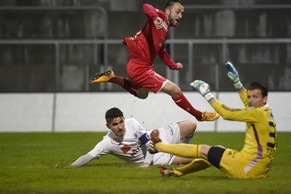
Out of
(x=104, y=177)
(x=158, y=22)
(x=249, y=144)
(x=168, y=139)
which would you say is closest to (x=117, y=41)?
(x=158, y=22)

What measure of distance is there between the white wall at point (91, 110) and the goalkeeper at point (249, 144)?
10773 millimetres

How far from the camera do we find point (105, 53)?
23.7 metres

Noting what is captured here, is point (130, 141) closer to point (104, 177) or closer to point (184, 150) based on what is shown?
point (104, 177)

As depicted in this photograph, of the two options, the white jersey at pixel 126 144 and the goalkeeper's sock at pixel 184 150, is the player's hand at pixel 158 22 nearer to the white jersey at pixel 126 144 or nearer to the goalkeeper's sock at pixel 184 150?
the white jersey at pixel 126 144

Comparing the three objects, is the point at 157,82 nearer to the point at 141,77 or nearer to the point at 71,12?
the point at 141,77

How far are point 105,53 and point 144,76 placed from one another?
9060mm

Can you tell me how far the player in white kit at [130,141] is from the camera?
1338 centimetres

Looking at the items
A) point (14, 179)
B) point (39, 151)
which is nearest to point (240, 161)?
point (14, 179)

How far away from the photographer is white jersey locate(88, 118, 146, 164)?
1348 cm

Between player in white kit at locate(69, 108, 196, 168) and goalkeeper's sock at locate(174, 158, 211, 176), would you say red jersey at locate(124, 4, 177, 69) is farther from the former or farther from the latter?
goalkeeper's sock at locate(174, 158, 211, 176)

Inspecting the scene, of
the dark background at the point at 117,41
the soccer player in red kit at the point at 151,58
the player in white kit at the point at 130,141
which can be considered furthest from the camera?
the dark background at the point at 117,41

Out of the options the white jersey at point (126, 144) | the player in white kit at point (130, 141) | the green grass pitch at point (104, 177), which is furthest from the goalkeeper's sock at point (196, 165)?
the white jersey at point (126, 144)

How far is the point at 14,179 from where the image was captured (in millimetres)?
12062

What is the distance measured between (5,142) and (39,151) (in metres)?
2.64
